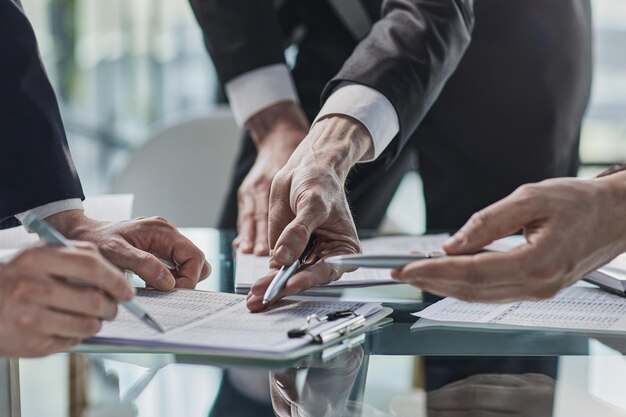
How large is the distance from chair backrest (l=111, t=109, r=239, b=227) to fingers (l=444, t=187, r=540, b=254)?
1455 millimetres

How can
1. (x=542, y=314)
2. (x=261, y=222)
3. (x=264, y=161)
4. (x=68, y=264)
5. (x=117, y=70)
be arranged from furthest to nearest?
(x=117, y=70) → (x=264, y=161) → (x=261, y=222) → (x=542, y=314) → (x=68, y=264)

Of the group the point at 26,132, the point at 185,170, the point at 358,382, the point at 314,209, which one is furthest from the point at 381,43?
the point at 185,170

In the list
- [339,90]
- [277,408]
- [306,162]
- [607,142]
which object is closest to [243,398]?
[277,408]

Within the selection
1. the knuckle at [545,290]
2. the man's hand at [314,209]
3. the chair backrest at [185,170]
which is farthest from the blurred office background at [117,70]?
the knuckle at [545,290]

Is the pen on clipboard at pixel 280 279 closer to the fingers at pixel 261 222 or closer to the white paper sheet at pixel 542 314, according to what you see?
the white paper sheet at pixel 542 314

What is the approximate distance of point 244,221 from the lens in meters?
1.58

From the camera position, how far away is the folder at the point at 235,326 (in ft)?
2.66

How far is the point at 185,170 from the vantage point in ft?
7.50

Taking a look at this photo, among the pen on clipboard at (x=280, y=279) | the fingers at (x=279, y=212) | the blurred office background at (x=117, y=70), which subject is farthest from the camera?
the blurred office background at (x=117, y=70)

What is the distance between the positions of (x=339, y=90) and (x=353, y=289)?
39 centimetres

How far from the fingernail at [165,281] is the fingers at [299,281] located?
123 millimetres

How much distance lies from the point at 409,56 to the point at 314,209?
19.1 inches

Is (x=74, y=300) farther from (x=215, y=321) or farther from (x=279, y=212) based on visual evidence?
(x=279, y=212)

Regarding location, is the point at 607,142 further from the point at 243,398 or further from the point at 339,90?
the point at 243,398
